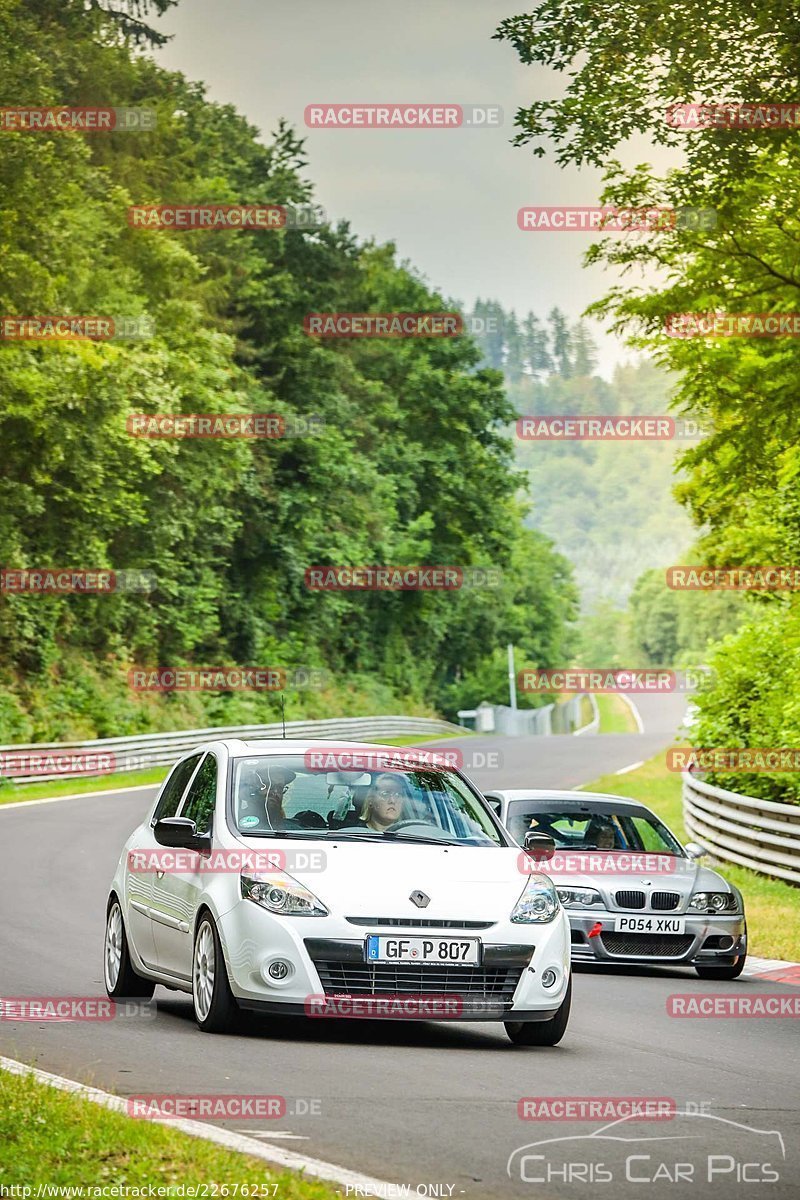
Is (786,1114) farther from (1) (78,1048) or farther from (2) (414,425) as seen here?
(2) (414,425)

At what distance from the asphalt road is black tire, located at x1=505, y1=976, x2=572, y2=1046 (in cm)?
12

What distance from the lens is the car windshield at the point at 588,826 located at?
15.4 meters

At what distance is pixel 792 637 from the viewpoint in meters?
23.0

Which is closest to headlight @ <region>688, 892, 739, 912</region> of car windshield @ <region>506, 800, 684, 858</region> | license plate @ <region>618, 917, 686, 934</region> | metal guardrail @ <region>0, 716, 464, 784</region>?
license plate @ <region>618, 917, 686, 934</region>

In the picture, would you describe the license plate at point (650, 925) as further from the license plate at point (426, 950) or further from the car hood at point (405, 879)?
the license plate at point (426, 950)

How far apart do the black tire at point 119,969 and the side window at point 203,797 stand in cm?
99

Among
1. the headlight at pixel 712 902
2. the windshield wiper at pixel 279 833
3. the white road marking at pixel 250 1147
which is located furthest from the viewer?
the headlight at pixel 712 902

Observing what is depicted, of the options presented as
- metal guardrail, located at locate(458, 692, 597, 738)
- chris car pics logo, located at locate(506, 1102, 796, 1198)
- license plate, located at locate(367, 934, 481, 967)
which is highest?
license plate, located at locate(367, 934, 481, 967)

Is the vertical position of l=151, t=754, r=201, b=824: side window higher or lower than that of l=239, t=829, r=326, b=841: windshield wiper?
higher

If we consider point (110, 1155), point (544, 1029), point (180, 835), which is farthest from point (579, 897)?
point (110, 1155)

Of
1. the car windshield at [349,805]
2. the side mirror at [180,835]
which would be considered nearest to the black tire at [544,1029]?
the car windshield at [349,805]

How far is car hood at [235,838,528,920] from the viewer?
933 cm

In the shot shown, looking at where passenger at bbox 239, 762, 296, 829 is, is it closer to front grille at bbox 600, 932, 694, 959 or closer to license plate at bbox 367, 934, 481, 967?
license plate at bbox 367, 934, 481, 967

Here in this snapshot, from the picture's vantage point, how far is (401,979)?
9281 mm
